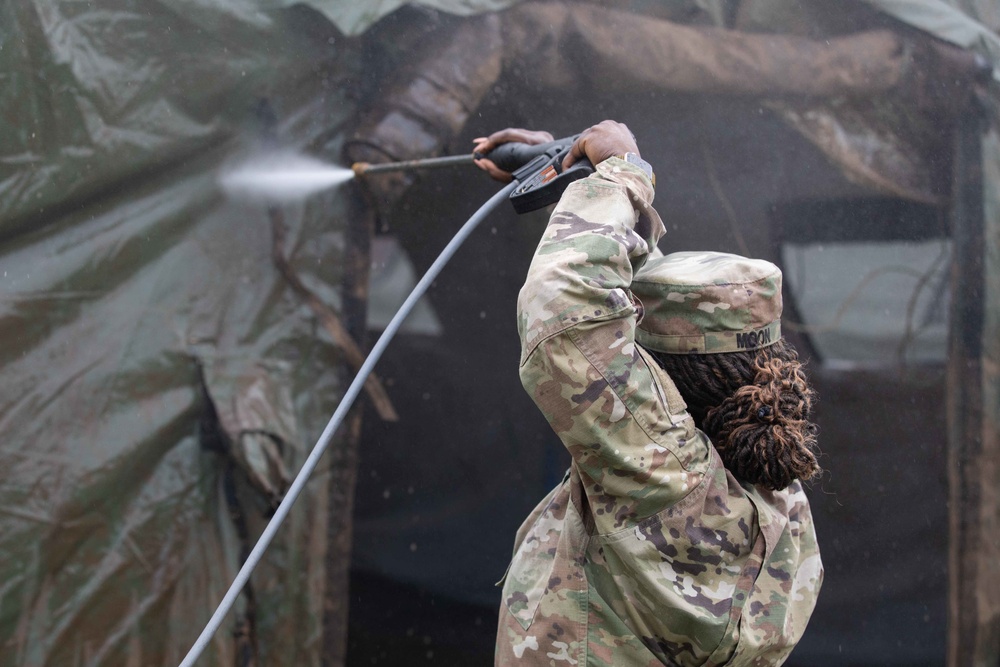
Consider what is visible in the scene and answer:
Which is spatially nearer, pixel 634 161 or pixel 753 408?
pixel 753 408

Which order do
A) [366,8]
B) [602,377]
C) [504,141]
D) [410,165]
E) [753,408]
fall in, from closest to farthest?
[602,377] → [753,408] → [504,141] → [410,165] → [366,8]

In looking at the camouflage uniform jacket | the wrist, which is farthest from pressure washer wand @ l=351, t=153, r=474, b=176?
the camouflage uniform jacket

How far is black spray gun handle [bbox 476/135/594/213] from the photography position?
133 centimetres

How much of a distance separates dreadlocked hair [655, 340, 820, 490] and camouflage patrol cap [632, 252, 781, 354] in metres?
0.02

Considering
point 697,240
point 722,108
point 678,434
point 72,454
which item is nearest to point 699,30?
point 722,108

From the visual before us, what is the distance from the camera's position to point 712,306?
1.22m

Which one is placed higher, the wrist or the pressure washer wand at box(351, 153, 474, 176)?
the wrist

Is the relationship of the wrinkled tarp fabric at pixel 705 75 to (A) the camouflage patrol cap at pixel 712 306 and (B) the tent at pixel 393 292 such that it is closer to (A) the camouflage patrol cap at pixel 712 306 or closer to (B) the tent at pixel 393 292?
(B) the tent at pixel 393 292

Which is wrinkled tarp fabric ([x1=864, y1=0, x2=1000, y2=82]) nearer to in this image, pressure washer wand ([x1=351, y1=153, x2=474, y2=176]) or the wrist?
pressure washer wand ([x1=351, y1=153, x2=474, y2=176])

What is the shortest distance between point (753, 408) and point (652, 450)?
0.18 m

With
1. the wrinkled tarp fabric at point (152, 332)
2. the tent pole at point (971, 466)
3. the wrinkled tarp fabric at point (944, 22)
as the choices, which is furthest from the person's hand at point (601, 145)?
the tent pole at point (971, 466)

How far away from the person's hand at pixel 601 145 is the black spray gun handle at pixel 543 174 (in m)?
0.01

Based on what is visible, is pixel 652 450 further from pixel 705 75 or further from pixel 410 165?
pixel 705 75

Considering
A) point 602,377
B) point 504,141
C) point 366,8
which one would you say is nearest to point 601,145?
point 504,141
